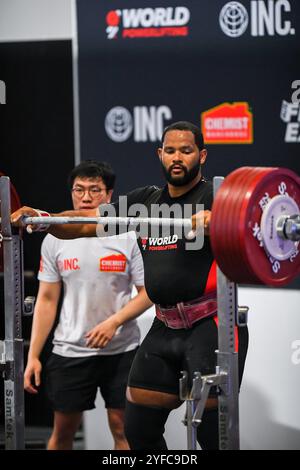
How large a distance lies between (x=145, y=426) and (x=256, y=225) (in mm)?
1097

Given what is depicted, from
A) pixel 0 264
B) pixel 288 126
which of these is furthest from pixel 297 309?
pixel 0 264

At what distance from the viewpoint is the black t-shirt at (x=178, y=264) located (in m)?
4.18

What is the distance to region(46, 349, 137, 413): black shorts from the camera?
512 centimetres

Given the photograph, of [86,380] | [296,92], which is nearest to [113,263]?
[86,380]

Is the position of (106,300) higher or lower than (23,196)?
lower

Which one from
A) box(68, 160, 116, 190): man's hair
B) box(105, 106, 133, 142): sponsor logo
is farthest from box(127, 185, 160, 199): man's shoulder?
box(105, 106, 133, 142): sponsor logo

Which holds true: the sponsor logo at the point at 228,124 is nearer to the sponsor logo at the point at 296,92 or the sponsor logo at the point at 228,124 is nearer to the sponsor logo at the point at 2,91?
the sponsor logo at the point at 296,92

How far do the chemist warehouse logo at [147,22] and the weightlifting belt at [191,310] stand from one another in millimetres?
1880

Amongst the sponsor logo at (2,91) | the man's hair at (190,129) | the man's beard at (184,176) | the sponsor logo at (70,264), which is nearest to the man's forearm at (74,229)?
the man's beard at (184,176)

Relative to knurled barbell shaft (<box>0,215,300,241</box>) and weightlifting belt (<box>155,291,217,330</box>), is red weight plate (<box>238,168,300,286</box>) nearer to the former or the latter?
knurled barbell shaft (<box>0,215,300,241</box>)

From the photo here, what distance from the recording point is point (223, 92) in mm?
5512
